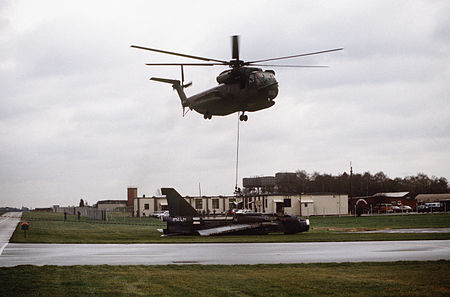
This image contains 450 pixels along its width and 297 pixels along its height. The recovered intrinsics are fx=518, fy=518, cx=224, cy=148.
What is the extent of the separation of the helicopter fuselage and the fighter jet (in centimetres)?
1014

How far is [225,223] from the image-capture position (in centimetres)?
4056

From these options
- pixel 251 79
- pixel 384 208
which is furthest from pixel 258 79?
pixel 384 208

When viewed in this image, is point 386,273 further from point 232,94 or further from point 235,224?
point 235,224

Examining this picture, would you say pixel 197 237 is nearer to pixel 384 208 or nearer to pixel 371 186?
pixel 384 208

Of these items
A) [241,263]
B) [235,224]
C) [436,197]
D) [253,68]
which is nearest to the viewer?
[241,263]

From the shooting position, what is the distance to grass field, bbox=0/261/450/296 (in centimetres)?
1407

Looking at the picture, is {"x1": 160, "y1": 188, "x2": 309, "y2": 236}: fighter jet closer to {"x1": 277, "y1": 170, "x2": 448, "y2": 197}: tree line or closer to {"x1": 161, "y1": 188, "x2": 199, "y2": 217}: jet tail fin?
{"x1": 161, "y1": 188, "x2": 199, "y2": 217}: jet tail fin

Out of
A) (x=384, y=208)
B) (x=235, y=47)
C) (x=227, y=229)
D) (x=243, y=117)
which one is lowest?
(x=384, y=208)

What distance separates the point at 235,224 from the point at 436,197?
126 meters

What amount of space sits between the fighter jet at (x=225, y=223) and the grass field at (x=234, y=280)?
20640 mm

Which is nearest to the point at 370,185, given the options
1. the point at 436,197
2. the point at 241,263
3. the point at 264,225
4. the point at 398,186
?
the point at 398,186

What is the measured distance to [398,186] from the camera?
189 m

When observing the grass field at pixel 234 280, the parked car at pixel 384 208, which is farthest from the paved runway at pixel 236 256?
the parked car at pixel 384 208

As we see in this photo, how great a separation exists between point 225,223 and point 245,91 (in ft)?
41.5
